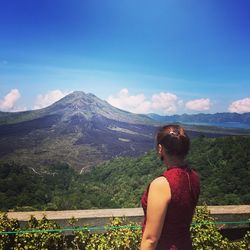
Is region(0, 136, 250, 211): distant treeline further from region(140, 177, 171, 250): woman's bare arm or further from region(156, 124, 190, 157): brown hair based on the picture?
region(140, 177, 171, 250): woman's bare arm

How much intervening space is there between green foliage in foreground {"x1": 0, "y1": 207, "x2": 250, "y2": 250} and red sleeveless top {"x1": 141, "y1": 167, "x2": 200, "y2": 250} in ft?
6.73

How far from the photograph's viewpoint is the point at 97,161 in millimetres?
130375

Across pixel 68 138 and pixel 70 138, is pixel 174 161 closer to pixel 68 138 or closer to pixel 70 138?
pixel 68 138

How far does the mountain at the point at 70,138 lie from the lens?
127562mm

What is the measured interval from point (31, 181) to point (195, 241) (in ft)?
223

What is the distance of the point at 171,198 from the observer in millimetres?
2219

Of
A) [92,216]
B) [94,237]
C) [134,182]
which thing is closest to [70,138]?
[134,182]

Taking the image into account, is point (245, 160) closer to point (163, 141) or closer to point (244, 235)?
point (244, 235)

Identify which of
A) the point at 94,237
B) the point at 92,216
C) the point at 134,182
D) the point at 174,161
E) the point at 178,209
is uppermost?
the point at 174,161

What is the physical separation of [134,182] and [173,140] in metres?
65.6

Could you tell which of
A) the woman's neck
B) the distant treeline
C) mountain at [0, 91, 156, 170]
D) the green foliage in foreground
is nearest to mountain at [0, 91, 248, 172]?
mountain at [0, 91, 156, 170]

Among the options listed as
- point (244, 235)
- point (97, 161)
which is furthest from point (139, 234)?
point (97, 161)

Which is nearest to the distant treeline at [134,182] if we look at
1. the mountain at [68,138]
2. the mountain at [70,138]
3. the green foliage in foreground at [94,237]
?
the green foliage in foreground at [94,237]

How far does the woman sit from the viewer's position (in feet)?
7.18
